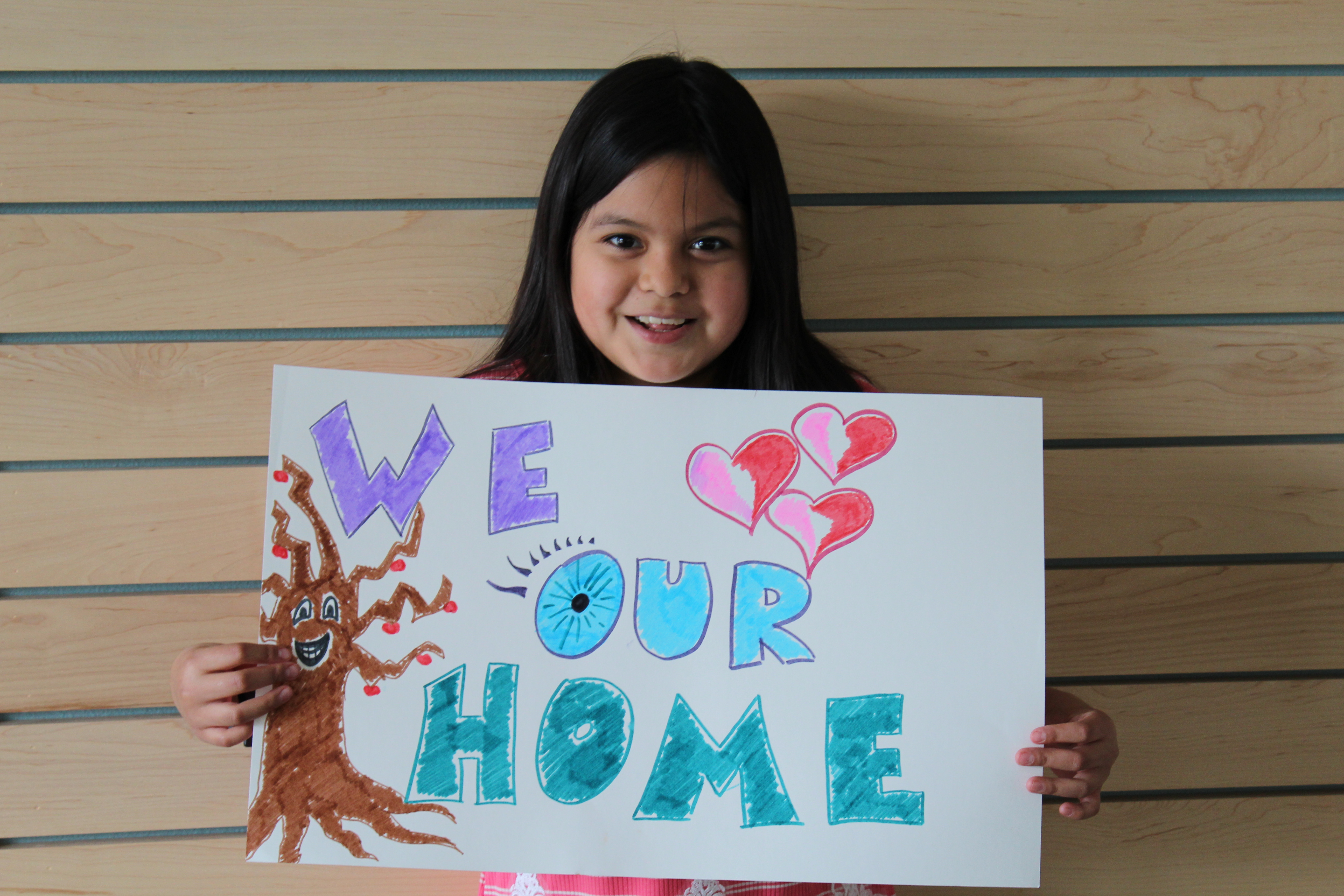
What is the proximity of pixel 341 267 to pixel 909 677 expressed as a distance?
0.78 metres

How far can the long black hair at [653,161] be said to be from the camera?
2.68 feet

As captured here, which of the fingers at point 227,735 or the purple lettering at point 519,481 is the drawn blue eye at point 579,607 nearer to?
the purple lettering at point 519,481

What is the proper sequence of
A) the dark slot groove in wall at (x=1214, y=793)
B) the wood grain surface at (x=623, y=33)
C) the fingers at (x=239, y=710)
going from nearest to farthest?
the fingers at (x=239, y=710)
the wood grain surface at (x=623, y=33)
the dark slot groove in wall at (x=1214, y=793)

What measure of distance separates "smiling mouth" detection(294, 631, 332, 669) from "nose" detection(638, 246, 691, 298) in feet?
1.45

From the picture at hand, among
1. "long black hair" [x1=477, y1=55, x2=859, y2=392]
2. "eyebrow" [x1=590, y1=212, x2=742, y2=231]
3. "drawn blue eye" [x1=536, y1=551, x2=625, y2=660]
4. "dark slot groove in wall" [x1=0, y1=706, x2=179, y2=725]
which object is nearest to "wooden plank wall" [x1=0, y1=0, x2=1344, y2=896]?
"dark slot groove in wall" [x1=0, y1=706, x2=179, y2=725]

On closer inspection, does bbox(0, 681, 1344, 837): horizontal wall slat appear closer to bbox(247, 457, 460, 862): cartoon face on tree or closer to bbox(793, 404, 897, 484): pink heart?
bbox(247, 457, 460, 862): cartoon face on tree

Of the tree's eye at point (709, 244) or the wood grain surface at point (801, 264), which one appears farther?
the wood grain surface at point (801, 264)

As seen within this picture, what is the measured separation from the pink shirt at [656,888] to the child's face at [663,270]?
0.13 m

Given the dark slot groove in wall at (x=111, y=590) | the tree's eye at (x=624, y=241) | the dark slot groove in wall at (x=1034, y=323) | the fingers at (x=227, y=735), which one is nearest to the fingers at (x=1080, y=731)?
the dark slot groove in wall at (x=1034, y=323)

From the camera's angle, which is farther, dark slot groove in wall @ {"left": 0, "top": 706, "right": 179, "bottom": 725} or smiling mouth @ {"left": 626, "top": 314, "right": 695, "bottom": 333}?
dark slot groove in wall @ {"left": 0, "top": 706, "right": 179, "bottom": 725}

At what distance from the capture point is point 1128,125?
1018 millimetres

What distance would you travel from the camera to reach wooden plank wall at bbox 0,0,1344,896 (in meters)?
0.97

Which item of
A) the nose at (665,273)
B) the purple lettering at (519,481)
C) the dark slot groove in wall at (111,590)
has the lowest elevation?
the dark slot groove in wall at (111,590)

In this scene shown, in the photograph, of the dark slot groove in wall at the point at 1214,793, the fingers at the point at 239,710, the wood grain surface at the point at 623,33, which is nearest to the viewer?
the fingers at the point at 239,710
